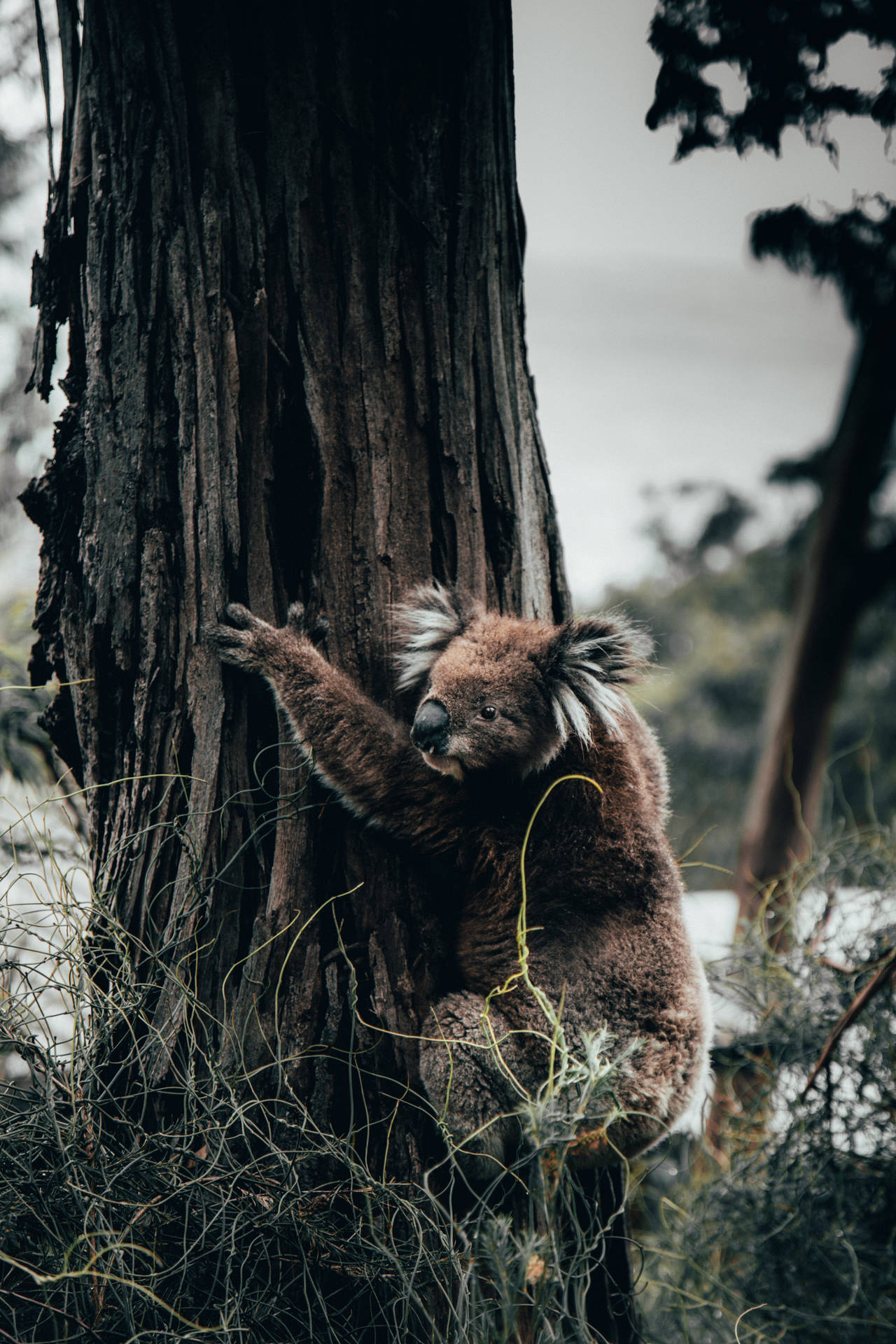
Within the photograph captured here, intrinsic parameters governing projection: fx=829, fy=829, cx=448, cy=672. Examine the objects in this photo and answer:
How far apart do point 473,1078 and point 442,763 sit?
754mm

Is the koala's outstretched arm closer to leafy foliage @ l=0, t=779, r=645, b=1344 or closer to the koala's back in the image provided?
the koala's back

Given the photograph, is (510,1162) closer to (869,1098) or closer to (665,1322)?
(869,1098)

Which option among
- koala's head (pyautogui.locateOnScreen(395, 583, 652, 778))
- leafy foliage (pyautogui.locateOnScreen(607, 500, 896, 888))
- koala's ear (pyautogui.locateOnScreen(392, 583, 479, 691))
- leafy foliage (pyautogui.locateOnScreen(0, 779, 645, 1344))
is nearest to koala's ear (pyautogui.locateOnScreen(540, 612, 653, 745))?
koala's head (pyautogui.locateOnScreen(395, 583, 652, 778))

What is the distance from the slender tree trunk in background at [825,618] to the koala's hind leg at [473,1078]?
3.81m

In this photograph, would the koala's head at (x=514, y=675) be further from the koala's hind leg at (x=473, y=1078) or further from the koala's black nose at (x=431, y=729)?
the koala's hind leg at (x=473, y=1078)

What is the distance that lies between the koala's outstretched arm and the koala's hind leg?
0.40 metres

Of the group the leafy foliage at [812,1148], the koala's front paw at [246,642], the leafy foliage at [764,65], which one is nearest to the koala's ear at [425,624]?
the koala's front paw at [246,642]

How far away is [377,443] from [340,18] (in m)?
0.95

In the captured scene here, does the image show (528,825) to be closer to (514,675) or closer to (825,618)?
(514,675)

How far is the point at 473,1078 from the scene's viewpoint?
1.99m

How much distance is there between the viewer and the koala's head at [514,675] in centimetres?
215

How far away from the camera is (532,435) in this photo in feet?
7.50

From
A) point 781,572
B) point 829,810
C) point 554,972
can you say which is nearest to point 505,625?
point 554,972

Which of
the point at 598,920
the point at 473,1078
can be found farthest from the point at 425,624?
the point at 473,1078
